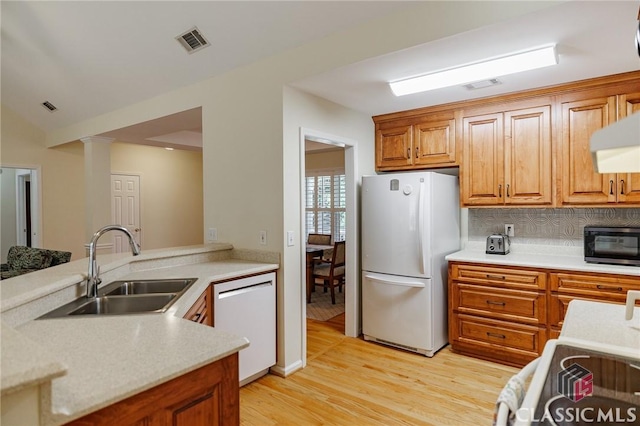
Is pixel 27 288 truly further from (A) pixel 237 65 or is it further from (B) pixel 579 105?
(B) pixel 579 105

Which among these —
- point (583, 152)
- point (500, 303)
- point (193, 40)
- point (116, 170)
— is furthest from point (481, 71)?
point (116, 170)

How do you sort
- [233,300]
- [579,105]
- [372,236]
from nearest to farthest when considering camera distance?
[233,300], [579,105], [372,236]

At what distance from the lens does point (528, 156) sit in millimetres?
3162

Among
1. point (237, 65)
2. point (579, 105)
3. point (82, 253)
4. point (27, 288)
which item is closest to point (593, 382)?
point (27, 288)

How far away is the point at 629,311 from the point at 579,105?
2.16 m

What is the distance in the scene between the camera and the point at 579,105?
9.62ft

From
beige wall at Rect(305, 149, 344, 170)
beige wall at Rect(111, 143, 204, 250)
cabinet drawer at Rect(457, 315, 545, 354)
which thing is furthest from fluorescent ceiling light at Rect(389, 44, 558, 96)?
beige wall at Rect(111, 143, 204, 250)

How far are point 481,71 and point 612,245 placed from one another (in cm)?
165

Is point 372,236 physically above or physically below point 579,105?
below

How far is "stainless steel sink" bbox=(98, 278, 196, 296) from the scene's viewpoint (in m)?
2.26

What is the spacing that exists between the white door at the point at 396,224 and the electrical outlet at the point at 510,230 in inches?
35.9

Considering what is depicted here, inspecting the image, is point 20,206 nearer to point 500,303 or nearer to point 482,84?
point 482,84

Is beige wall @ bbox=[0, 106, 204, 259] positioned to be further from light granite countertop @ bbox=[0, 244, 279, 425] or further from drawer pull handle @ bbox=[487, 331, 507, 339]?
drawer pull handle @ bbox=[487, 331, 507, 339]

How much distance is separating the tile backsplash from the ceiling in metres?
1.14
